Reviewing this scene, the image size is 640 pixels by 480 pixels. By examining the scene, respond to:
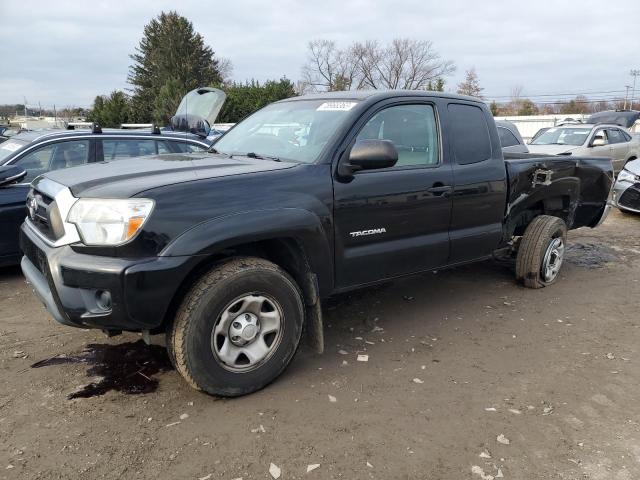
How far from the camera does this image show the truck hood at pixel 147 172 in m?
2.77

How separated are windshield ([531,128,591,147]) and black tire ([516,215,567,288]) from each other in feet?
27.3

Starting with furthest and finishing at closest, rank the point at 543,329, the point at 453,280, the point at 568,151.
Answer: the point at 568,151 → the point at 453,280 → the point at 543,329

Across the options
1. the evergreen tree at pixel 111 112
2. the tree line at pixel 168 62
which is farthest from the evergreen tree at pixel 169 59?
the evergreen tree at pixel 111 112

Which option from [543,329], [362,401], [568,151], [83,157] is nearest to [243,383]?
[362,401]

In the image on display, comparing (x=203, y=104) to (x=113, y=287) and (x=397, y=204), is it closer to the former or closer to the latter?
(x=397, y=204)

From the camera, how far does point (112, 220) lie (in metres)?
2.63

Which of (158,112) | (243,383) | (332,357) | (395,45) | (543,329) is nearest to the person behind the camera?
(243,383)

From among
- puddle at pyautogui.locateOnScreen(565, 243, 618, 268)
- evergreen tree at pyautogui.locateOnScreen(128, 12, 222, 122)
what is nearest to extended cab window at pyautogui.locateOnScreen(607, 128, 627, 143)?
puddle at pyautogui.locateOnScreen(565, 243, 618, 268)

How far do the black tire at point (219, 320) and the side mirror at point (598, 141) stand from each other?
38.1 feet

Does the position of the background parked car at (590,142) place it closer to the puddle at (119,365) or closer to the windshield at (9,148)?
the windshield at (9,148)

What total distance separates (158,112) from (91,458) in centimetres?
3856

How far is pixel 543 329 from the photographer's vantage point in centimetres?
421

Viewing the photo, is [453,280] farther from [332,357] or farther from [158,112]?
[158,112]

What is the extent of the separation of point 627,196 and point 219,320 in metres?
8.98
